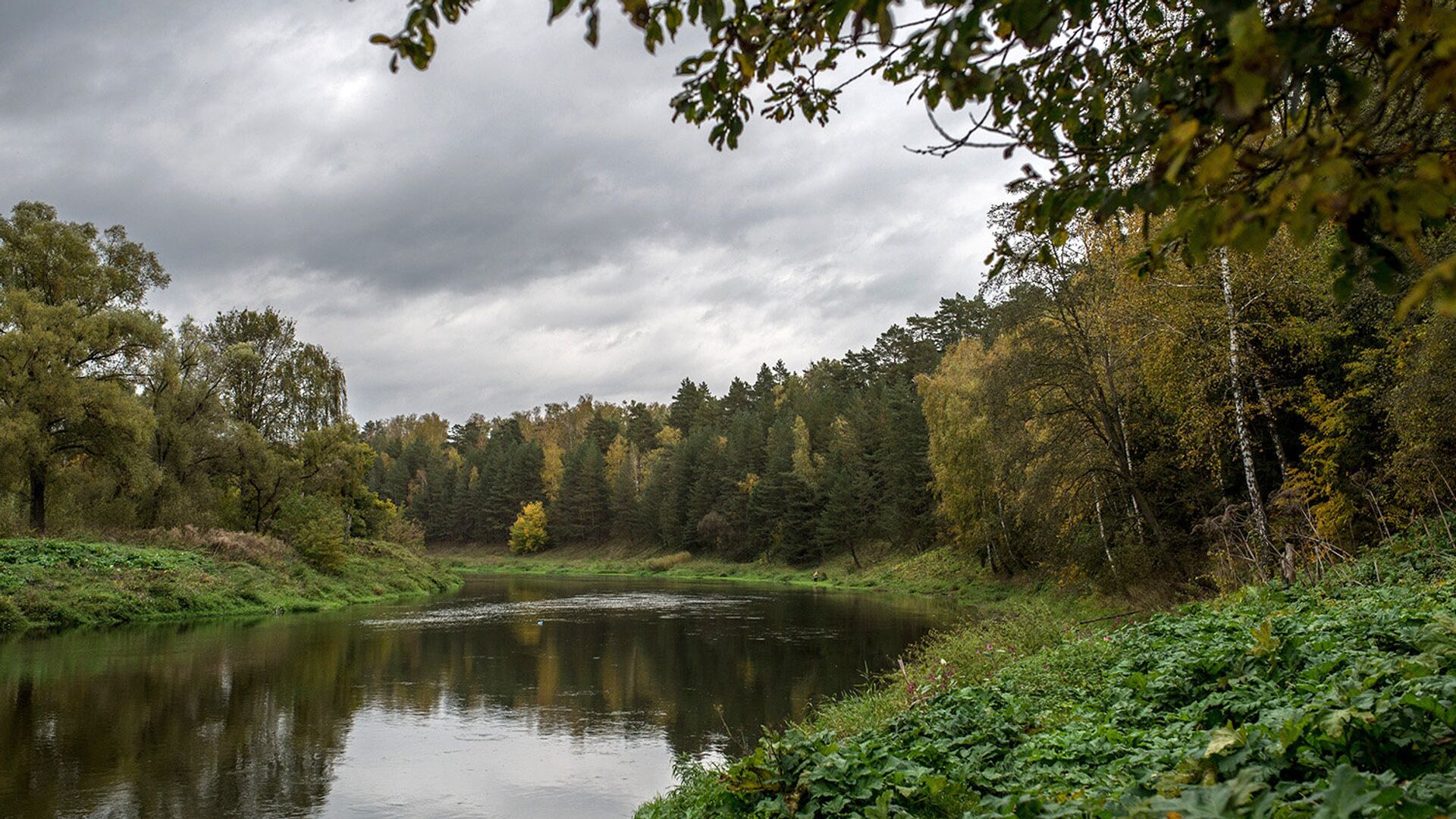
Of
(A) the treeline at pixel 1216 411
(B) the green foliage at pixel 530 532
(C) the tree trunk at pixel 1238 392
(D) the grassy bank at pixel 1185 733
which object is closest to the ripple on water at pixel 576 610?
(A) the treeline at pixel 1216 411

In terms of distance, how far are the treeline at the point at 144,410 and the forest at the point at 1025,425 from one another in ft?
0.30

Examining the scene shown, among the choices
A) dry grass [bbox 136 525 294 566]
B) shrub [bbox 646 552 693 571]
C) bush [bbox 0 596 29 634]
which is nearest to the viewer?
bush [bbox 0 596 29 634]

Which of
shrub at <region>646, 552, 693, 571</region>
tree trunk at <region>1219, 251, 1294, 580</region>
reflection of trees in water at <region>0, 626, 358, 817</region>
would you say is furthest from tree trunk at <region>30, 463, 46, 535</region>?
shrub at <region>646, 552, 693, 571</region>

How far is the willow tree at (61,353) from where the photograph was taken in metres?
23.8

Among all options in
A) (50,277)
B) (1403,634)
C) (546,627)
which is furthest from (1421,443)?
(50,277)

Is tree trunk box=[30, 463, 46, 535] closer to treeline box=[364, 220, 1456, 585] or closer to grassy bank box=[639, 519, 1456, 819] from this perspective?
grassy bank box=[639, 519, 1456, 819]

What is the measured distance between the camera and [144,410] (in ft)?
85.8

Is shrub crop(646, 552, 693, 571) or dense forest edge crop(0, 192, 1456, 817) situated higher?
dense forest edge crop(0, 192, 1456, 817)

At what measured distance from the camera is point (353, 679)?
15297 mm

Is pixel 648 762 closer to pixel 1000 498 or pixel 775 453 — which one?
pixel 1000 498

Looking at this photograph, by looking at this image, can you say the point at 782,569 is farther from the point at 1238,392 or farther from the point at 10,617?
the point at 1238,392

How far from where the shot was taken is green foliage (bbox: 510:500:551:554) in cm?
7606

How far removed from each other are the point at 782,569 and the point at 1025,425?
35.1m

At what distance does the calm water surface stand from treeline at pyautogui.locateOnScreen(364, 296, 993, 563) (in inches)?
877
